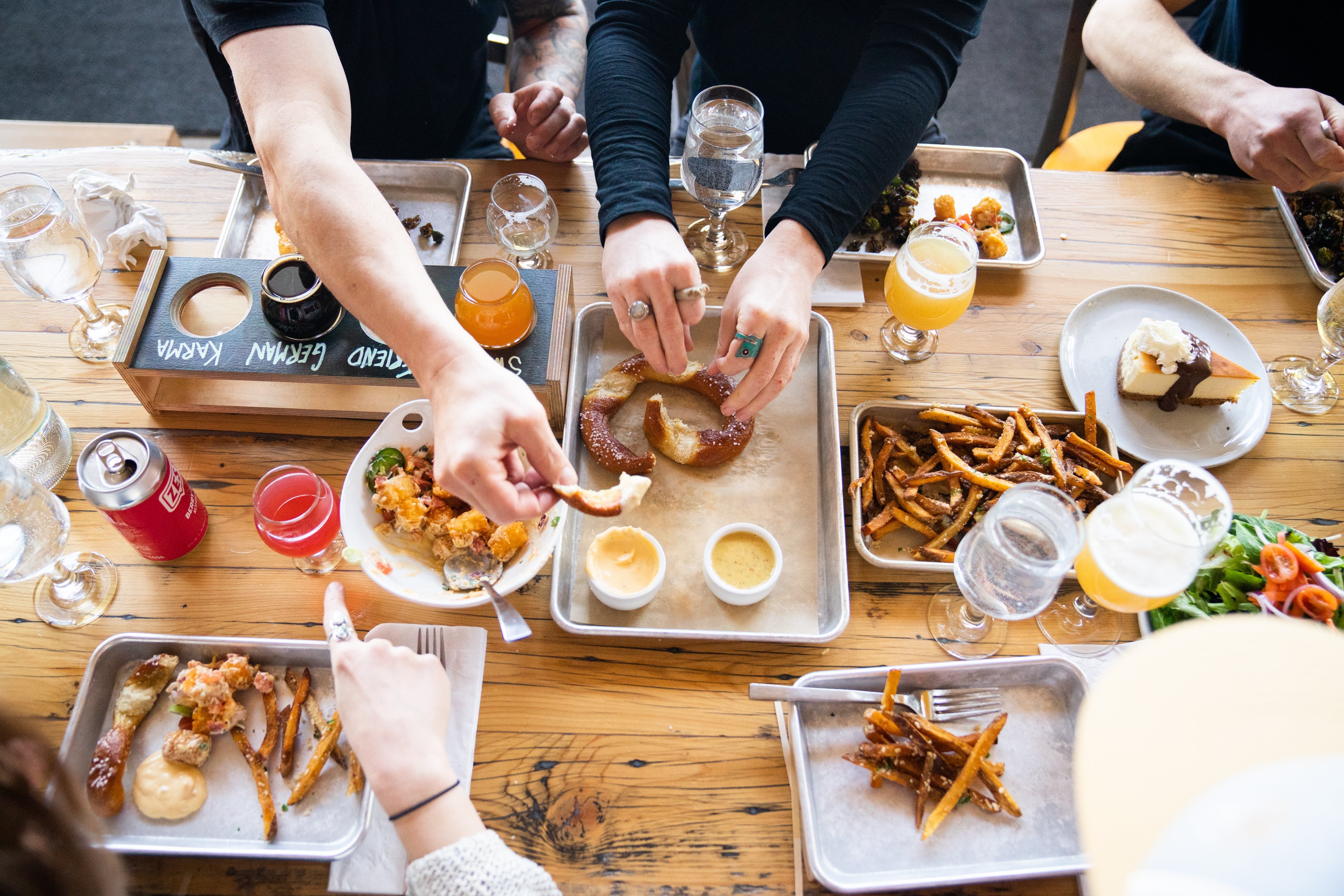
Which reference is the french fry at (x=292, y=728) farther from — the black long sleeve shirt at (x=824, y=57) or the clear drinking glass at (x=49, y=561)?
the black long sleeve shirt at (x=824, y=57)

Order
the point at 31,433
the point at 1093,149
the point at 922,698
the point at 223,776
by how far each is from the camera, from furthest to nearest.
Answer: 1. the point at 1093,149
2. the point at 31,433
3. the point at 922,698
4. the point at 223,776

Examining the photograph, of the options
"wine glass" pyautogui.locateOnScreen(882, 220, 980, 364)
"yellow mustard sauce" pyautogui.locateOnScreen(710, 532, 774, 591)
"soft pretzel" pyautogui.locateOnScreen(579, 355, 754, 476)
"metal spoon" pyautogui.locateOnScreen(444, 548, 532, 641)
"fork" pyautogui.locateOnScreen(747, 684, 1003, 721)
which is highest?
"wine glass" pyautogui.locateOnScreen(882, 220, 980, 364)

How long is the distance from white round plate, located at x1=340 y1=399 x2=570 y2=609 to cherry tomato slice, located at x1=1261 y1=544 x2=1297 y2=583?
5.19ft

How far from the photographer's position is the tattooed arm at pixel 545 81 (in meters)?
2.38

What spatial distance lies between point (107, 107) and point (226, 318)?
358cm

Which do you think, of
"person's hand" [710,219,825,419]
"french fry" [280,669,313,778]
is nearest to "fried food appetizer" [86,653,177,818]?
"french fry" [280,669,313,778]

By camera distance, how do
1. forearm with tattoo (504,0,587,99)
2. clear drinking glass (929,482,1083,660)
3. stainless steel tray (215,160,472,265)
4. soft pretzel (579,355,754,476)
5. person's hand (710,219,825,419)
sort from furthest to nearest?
forearm with tattoo (504,0,587,99) → stainless steel tray (215,160,472,265) → soft pretzel (579,355,754,476) → person's hand (710,219,825,419) → clear drinking glass (929,482,1083,660)

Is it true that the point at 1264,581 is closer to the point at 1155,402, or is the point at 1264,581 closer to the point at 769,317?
the point at 1155,402

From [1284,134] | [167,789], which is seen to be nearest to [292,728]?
[167,789]

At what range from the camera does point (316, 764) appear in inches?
55.2

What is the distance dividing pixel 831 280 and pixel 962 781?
143 cm

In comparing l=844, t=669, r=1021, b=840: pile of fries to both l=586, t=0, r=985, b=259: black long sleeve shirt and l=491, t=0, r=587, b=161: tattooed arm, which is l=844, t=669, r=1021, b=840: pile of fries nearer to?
l=586, t=0, r=985, b=259: black long sleeve shirt

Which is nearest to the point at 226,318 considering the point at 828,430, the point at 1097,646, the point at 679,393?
the point at 679,393

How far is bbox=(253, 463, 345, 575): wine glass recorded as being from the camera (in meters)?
1.57
